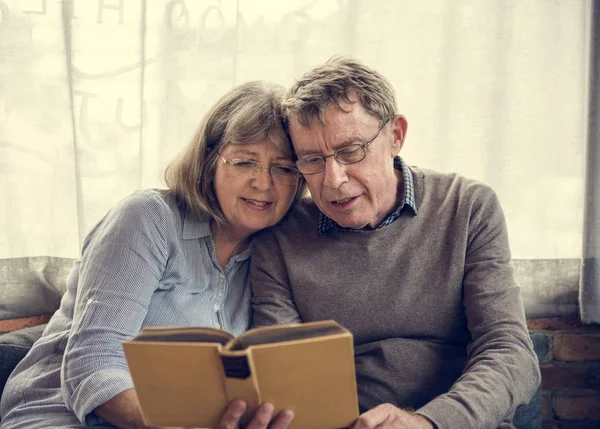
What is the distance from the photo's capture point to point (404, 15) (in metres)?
2.05

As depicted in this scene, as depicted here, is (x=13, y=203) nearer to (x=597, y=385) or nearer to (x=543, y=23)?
(x=543, y=23)

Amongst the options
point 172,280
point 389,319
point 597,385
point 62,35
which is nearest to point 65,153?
point 62,35

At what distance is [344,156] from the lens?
5.40ft

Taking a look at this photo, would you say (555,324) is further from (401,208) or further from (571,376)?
(401,208)

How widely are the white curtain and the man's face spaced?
427 mm

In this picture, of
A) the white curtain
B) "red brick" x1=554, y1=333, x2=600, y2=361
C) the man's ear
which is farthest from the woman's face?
"red brick" x1=554, y1=333, x2=600, y2=361

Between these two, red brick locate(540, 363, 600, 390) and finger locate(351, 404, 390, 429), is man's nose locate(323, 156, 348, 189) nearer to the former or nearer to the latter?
finger locate(351, 404, 390, 429)

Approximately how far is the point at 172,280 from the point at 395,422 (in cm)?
63

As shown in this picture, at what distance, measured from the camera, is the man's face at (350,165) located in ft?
5.34

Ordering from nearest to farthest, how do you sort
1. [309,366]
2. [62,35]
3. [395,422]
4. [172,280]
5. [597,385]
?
[309,366]
[395,422]
[172,280]
[62,35]
[597,385]

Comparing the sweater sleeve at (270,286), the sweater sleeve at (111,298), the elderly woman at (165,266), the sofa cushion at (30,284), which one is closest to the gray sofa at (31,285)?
the sofa cushion at (30,284)

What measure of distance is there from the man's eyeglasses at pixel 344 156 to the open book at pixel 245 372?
62 cm

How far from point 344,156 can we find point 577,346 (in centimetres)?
115

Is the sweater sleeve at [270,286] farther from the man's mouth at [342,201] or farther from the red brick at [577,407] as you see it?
the red brick at [577,407]
